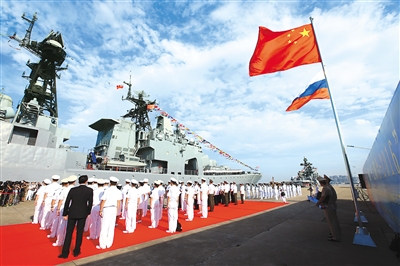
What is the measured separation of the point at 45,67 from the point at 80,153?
1545 centimetres

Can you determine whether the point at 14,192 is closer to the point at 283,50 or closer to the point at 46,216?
the point at 46,216

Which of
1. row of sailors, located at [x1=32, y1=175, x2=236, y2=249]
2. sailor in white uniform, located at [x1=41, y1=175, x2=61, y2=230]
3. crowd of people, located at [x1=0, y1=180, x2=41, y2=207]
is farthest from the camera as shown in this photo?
crowd of people, located at [x1=0, y1=180, x2=41, y2=207]

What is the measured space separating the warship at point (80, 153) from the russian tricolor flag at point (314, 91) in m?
13.6

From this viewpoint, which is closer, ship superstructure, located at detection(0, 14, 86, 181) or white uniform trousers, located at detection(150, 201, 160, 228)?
white uniform trousers, located at detection(150, 201, 160, 228)

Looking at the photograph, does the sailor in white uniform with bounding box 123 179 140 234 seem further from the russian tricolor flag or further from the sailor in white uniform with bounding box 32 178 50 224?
the russian tricolor flag

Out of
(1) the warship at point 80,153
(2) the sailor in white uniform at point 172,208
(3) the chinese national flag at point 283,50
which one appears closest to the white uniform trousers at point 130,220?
(2) the sailor in white uniform at point 172,208

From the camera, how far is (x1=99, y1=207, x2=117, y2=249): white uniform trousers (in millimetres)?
3672

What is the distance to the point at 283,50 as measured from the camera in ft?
16.7

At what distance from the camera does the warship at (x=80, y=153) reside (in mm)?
11875

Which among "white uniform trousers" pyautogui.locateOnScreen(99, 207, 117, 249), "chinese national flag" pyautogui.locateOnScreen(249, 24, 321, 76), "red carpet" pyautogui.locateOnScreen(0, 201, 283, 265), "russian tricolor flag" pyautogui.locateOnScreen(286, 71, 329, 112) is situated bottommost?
"red carpet" pyautogui.locateOnScreen(0, 201, 283, 265)

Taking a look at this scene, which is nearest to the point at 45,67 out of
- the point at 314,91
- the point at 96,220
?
the point at 96,220

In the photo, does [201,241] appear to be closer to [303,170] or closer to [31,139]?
[31,139]

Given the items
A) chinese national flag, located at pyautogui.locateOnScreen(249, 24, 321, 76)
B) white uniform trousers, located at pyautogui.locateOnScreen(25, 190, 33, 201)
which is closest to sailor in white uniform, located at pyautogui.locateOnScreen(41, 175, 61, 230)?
chinese national flag, located at pyautogui.locateOnScreen(249, 24, 321, 76)

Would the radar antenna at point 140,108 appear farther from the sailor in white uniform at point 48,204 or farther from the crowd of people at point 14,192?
the sailor in white uniform at point 48,204
